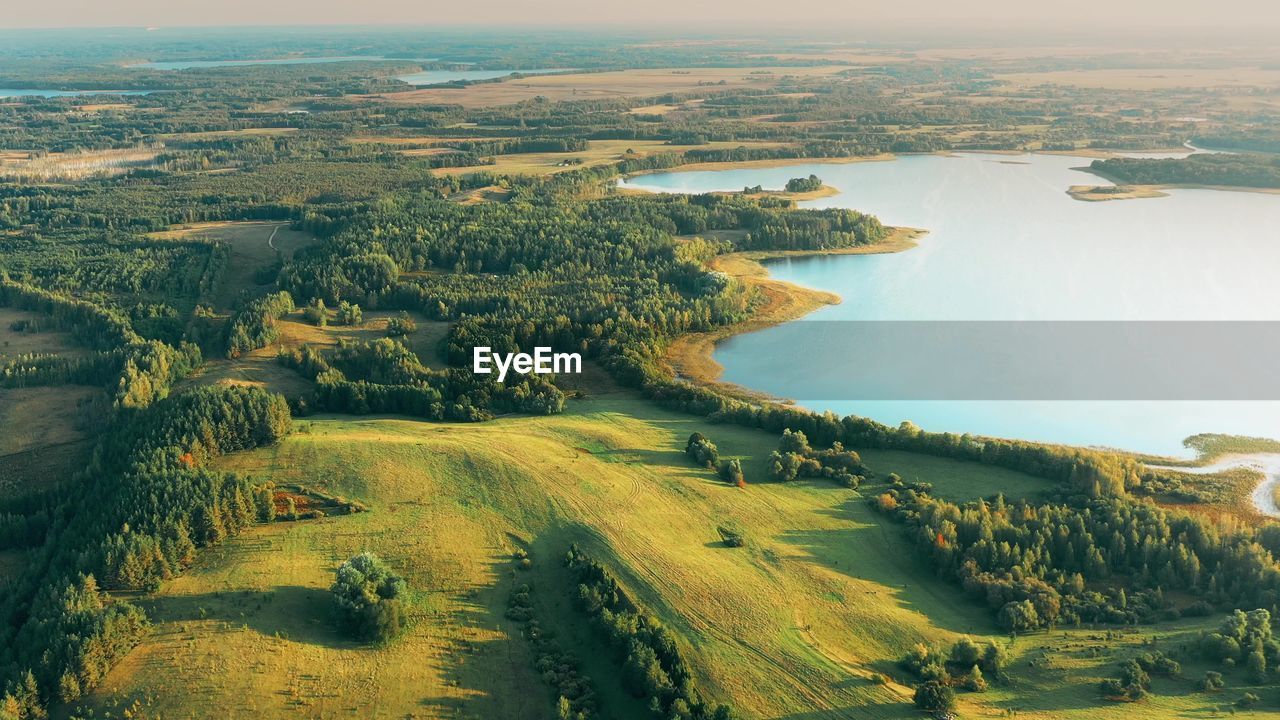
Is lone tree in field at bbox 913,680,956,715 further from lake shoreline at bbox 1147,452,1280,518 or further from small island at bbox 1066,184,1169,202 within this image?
small island at bbox 1066,184,1169,202

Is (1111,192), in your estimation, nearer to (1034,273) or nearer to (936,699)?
(1034,273)

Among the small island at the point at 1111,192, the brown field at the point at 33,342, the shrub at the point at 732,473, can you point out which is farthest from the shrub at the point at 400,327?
the small island at the point at 1111,192

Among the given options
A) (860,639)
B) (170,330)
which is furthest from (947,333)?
(170,330)

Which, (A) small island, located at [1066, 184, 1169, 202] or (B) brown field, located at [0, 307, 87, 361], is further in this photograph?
(A) small island, located at [1066, 184, 1169, 202]

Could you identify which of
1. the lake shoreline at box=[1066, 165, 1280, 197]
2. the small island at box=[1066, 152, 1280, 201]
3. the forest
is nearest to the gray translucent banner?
the forest

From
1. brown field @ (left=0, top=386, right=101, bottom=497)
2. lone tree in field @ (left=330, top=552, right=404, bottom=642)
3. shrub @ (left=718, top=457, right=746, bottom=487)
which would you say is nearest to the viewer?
lone tree in field @ (left=330, top=552, right=404, bottom=642)

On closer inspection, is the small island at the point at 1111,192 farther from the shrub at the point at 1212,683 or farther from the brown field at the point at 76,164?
the brown field at the point at 76,164
